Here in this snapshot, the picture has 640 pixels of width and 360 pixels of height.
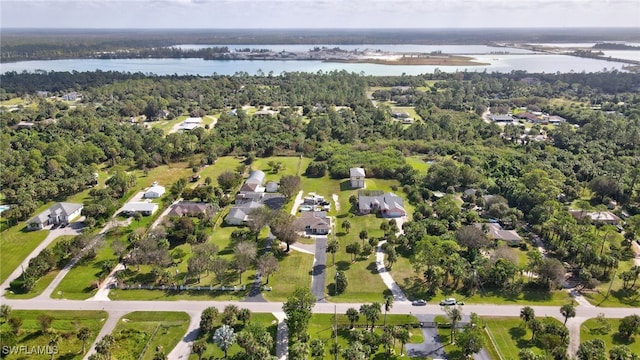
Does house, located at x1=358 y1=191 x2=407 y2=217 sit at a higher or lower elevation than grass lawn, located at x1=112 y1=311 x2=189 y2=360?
higher

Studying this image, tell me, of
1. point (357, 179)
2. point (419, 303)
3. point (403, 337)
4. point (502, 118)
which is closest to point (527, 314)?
point (419, 303)

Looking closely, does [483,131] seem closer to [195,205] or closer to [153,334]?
[195,205]

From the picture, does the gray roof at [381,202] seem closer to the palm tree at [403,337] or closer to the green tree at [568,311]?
the green tree at [568,311]

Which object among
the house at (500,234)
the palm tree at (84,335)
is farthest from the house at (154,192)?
the house at (500,234)

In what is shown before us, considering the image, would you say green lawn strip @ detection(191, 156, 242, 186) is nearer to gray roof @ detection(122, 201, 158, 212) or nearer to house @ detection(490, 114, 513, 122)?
gray roof @ detection(122, 201, 158, 212)

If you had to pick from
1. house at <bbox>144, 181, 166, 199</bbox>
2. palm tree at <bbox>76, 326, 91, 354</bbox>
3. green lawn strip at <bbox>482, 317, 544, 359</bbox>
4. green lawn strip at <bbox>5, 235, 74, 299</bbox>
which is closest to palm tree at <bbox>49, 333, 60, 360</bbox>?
palm tree at <bbox>76, 326, 91, 354</bbox>
